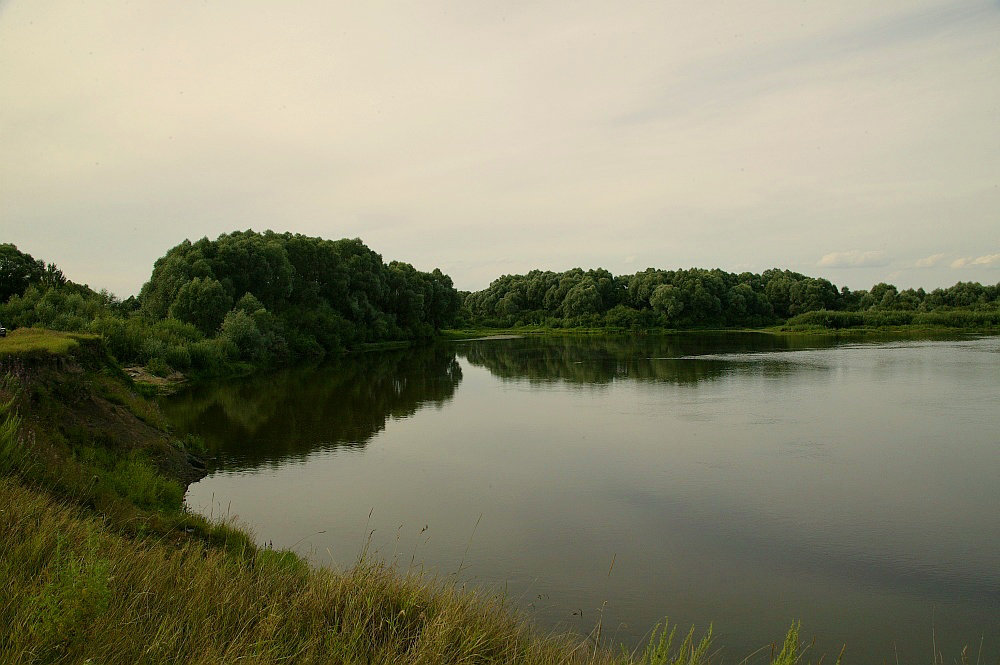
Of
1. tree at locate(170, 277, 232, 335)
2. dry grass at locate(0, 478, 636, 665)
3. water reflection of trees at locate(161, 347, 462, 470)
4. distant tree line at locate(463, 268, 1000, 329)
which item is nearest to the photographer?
dry grass at locate(0, 478, 636, 665)

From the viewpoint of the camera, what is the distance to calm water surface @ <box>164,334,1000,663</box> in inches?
338

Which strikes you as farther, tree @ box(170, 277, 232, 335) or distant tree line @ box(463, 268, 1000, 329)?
distant tree line @ box(463, 268, 1000, 329)

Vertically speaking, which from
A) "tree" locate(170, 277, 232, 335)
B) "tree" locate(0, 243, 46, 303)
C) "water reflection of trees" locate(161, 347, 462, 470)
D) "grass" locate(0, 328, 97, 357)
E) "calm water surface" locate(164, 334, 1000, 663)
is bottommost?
"calm water surface" locate(164, 334, 1000, 663)

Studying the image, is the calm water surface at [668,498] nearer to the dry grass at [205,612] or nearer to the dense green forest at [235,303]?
the dry grass at [205,612]

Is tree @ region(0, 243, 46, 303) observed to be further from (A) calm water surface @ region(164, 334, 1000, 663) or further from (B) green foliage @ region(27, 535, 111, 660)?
(B) green foliage @ region(27, 535, 111, 660)

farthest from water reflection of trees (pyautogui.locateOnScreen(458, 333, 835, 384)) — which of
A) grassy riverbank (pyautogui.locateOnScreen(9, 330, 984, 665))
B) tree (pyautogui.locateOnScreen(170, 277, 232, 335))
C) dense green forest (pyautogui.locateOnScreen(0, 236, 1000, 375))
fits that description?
grassy riverbank (pyautogui.locateOnScreen(9, 330, 984, 665))

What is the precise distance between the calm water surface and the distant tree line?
64007mm

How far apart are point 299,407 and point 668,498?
53.6ft

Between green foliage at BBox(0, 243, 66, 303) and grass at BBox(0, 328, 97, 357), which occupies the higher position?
green foliage at BBox(0, 243, 66, 303)

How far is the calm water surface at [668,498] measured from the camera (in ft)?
28.1

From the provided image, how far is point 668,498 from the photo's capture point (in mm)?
12984

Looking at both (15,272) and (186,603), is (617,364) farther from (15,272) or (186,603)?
(186,603)

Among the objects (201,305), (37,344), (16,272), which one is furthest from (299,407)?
(16,272)

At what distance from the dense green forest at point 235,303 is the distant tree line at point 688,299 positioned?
34.1m
